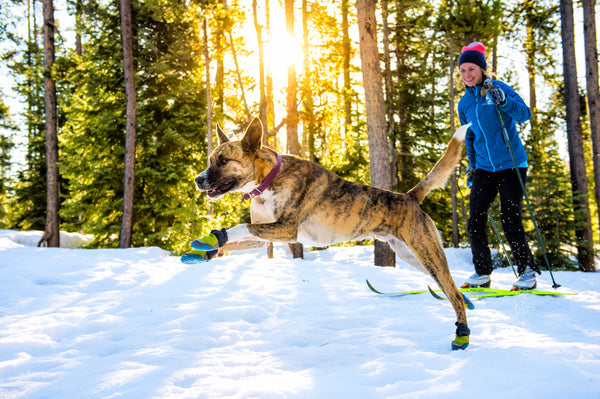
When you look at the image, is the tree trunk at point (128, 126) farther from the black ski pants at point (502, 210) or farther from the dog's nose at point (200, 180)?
the black ski pants at point (502, 210)

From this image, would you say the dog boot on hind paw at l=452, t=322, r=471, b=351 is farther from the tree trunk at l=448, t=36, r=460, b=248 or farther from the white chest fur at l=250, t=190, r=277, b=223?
the tree trunk at l=448, t=36, r=460, b=248

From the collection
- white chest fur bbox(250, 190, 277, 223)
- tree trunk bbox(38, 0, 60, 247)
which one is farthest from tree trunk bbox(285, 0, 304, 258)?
tree trunk bbox(38, 0, 60, 247)

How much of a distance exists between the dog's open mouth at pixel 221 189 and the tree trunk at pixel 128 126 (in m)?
10.7

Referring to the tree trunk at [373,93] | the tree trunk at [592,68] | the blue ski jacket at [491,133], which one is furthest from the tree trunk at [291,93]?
the tree trunk at [592,68]

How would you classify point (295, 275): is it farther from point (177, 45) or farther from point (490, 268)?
point (177, 45)

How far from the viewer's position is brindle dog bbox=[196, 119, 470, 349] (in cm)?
326

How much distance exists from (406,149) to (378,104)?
9179mm

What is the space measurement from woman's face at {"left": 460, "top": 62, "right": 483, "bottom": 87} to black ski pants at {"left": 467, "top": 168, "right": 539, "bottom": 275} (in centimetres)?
105

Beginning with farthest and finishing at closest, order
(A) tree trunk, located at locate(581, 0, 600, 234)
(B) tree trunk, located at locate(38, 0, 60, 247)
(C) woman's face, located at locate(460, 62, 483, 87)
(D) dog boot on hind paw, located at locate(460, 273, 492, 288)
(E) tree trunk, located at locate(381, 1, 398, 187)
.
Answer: (E) tree trunk, located at locate(381, 1, 398, 187) → (B) tree trunk, located at locate(38, 0, 60, 247) → (A) tree trunk, located at locate(581, 0, 600, 234) → (D) dog boot on hind paw, located at locate(460, 273, 492, 288) → (C) woman's face, located at locate(460, 62, 483, 87)

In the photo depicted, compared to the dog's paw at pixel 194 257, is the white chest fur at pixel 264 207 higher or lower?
higher

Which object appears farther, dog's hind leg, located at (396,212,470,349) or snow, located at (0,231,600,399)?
dog's hind leg, located at (396,212,470,349)

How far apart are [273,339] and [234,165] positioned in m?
1.50

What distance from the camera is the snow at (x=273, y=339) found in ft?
7.30

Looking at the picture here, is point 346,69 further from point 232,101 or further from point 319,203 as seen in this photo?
point 319,203
